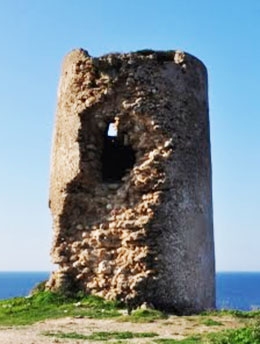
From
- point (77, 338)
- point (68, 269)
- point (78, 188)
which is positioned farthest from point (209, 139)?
point (77, 338)

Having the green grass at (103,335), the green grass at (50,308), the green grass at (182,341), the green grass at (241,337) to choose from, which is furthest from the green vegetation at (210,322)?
the green grass at (241,337)

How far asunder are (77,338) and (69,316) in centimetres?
256

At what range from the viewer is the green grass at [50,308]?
12.9 meters

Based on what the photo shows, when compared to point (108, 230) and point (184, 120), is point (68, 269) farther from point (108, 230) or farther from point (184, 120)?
point (184, 120)

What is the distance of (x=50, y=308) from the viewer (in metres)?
13.9

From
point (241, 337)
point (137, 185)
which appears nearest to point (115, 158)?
point (137, 185)

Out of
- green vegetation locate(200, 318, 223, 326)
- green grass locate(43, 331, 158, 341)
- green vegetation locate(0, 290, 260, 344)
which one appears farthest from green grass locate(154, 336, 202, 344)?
green vegetation locate(200, 318, 223, 326)

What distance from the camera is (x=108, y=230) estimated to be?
576 inches

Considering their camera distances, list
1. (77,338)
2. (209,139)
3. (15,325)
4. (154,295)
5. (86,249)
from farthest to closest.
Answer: (209,139), (86,249), (154,295), (15,325), (77,338)

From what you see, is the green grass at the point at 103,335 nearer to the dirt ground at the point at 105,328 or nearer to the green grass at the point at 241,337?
the dirt ground at the point at 105,328

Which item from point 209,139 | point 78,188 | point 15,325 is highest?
point 209,139

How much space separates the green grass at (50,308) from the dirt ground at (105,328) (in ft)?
1.60

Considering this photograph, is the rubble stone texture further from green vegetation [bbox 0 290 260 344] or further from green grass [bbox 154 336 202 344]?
green grass [bbox 154 336 202 344]

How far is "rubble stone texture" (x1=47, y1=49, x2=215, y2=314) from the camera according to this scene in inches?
557
